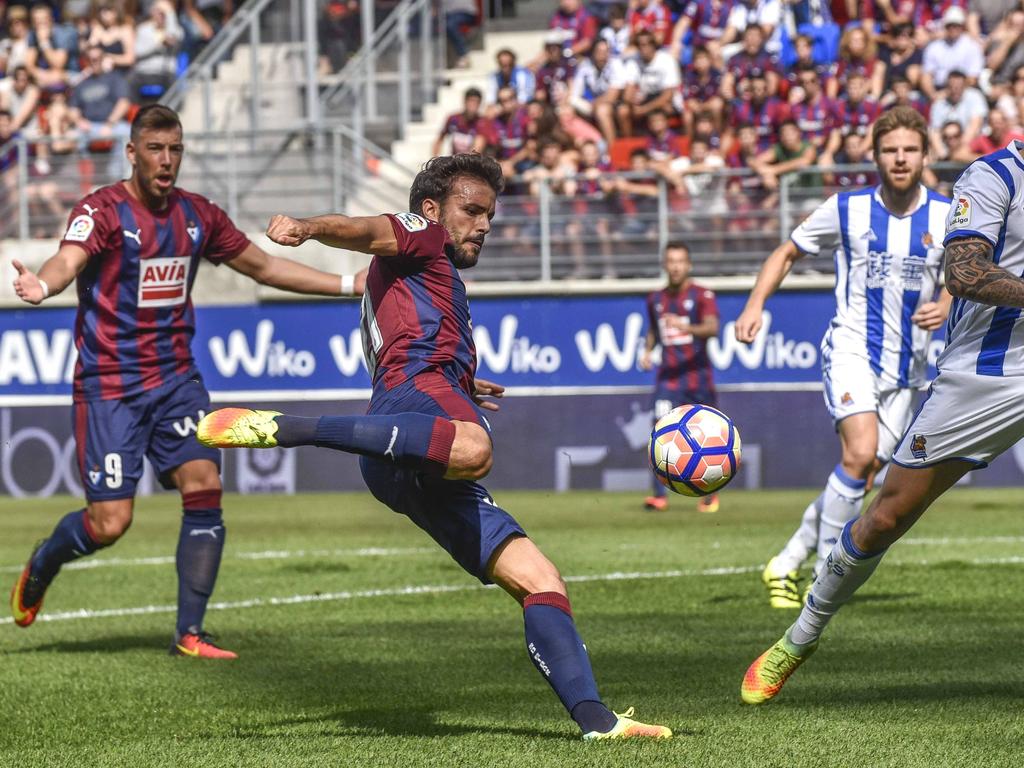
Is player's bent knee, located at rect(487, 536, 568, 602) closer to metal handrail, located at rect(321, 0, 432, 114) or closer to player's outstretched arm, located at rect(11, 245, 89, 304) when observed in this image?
Answer: player's outstretched arm, located at rect(11, 245, 89, 304)

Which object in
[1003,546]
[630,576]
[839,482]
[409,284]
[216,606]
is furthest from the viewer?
[1003,546]

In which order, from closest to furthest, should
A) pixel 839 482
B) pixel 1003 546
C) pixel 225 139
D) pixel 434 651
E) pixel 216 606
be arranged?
pixel 434 651, pixel 839 482, pixel 216 606, pixel 1003 546, pixel 225 139

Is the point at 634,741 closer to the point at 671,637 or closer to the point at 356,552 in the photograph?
the point at 671,637

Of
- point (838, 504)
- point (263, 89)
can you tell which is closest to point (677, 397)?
point (838, 504)

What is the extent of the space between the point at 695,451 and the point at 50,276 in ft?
9.57

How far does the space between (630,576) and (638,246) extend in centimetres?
932

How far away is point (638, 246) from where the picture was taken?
19.2m

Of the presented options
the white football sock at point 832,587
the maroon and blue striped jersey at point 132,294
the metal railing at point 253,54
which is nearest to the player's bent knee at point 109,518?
the maroon and blue striped jersey at point 132,294

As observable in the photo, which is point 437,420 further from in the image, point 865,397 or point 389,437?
point 865,397

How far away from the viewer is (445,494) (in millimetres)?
5512

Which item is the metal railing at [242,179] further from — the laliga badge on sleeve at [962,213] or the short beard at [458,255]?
the laliga badge on sleeve at [962,213]

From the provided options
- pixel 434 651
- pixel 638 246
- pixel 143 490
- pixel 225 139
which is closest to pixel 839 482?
pixel 434 651

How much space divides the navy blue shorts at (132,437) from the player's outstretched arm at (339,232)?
8.94ft

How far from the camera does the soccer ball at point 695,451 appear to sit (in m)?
6.28
